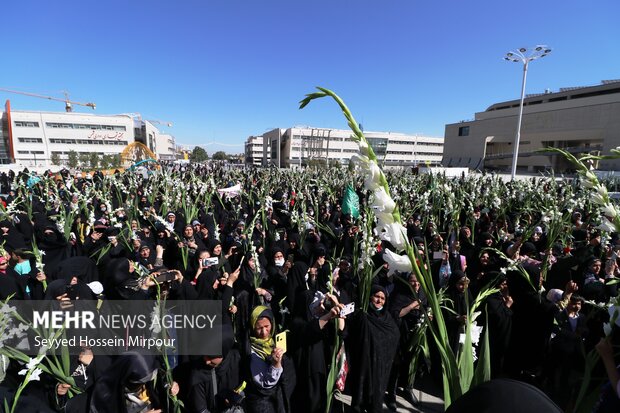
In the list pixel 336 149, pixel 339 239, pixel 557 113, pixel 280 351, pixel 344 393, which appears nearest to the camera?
pixel 280 351

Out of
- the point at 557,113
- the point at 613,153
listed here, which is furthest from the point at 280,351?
the point at 557,113

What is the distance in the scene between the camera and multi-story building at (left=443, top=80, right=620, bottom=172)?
49.4 meters

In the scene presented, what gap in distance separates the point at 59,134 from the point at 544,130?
94.4 metres

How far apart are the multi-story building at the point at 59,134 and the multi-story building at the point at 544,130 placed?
74020 mm

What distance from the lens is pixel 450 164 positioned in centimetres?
7231

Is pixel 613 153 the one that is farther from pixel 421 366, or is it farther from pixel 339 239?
pixel 339 239

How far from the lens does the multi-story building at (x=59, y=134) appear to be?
64.1m

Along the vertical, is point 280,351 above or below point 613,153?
below

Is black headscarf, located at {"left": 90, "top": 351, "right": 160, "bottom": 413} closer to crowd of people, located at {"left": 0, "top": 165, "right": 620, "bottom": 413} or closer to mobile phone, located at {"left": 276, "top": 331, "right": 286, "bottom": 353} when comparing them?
crowd of people, located at {"left": 0, "top": 165, "right": 620, "bottom": 413}

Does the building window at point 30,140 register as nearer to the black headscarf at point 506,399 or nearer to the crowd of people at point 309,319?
the crowd of people at point 309,319

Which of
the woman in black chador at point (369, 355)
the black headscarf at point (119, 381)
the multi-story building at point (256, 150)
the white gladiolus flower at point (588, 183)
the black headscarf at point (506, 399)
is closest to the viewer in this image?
the black headscarf at point (506, 399)

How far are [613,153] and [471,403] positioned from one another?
1212 millimetres

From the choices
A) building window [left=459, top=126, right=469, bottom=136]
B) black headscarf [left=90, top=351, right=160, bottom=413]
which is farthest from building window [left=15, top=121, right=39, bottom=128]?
building window [left=459, top=126, right=469, bottom=136]

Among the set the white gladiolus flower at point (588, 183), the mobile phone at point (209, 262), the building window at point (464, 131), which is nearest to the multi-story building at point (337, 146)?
the building window at point (464, 131)
